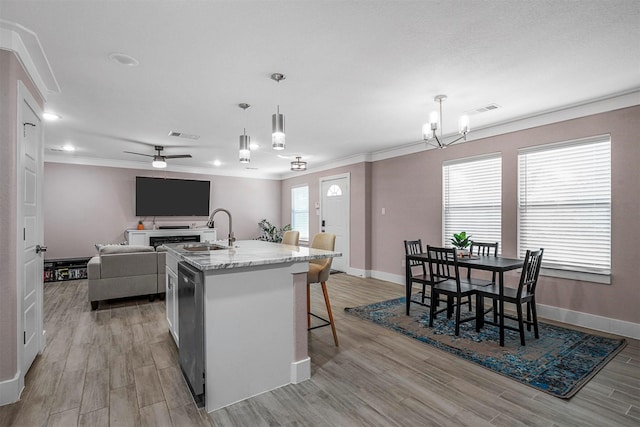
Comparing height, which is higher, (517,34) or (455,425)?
(517,34)

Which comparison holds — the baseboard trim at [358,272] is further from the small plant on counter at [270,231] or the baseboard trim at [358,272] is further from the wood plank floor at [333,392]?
the wood plank floor at [333,392]

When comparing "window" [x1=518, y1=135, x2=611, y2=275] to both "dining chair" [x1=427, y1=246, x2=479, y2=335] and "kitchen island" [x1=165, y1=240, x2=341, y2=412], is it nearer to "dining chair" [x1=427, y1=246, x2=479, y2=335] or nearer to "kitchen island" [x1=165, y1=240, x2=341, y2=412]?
"dining chair" [x1=427, y1=246, x2=479, y2=335]

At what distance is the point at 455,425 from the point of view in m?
1.90

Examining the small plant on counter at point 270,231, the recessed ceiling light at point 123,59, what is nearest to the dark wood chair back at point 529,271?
the recessed ceiling light at point 123,59

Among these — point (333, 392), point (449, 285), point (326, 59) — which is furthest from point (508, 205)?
point (333, 392)

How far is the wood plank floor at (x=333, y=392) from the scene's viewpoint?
196 cm

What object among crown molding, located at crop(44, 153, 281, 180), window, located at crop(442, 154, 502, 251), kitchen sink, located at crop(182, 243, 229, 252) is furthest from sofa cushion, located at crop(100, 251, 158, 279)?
window, located at crop(442, 154, 502, 251)

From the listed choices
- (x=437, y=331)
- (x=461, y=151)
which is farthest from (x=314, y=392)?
(x=461, y=151)

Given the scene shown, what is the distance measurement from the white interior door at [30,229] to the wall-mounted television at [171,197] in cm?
463

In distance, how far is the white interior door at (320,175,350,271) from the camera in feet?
22.5

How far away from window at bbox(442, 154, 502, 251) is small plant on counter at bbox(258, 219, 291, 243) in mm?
4625

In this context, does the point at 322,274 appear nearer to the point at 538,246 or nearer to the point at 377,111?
the point at 377,111

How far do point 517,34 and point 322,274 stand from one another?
96.7 inches

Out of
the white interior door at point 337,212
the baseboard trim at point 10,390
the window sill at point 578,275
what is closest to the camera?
the baseboard trim at point 10,390
